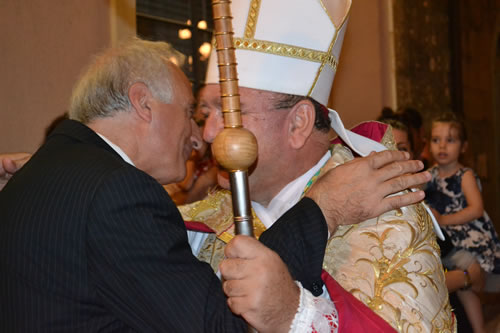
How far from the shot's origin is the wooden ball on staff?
4.25 ft

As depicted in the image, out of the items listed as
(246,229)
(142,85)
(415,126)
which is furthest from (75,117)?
(415,126)

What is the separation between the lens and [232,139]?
1302mm

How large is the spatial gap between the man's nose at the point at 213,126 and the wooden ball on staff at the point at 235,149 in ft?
3.12

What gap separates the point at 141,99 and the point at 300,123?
23.9 inches

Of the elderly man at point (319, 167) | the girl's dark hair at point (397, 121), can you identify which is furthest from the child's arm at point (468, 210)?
the elderly man at point (319, 167)

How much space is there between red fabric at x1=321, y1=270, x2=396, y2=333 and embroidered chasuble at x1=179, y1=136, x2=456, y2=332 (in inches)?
2.3

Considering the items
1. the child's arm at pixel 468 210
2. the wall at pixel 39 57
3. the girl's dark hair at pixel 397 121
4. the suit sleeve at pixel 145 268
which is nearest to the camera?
the suit sleeve at pixel 145 268

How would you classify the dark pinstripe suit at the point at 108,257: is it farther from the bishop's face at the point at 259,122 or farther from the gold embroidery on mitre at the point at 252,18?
the gold embroidery on mitre at the point at 252,18

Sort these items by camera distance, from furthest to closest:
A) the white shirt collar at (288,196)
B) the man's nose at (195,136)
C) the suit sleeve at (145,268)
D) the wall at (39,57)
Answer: the wall at (39,57) < the man's nose at (195,136) < the white shirt collar at (288,196) < the suit sleeve at (145,268)

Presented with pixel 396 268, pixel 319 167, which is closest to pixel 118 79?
pixel 319 167

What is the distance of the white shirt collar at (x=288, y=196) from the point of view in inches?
93.9

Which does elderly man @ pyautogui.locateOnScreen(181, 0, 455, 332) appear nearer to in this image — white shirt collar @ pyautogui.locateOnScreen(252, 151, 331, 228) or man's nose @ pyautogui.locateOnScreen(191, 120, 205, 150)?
white shirt collar @ pyautogui.locateOnScreen(252, 151, 331, 228)

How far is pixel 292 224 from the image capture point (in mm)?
1751

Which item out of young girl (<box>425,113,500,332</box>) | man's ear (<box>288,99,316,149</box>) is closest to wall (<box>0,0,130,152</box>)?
man's ear (<box>288,99,316,149</box>)
